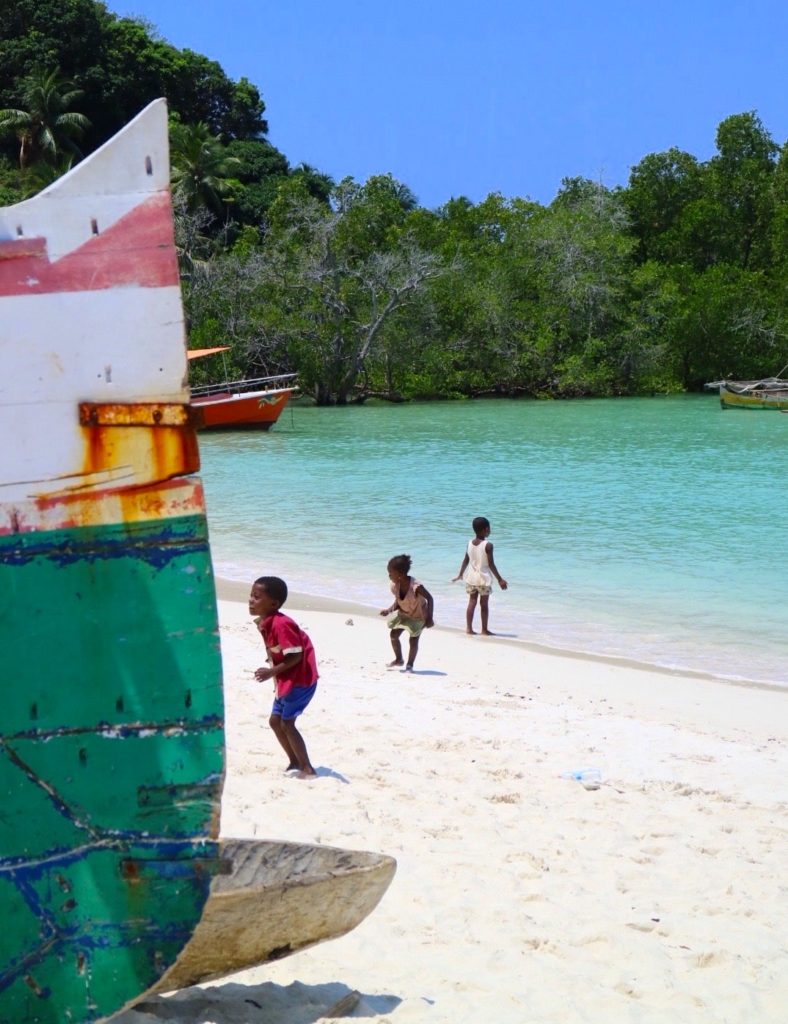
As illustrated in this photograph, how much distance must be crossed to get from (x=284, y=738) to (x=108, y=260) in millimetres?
3139

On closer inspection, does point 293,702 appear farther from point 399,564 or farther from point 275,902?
point 399,564

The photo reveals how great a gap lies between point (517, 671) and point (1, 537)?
20.7ft

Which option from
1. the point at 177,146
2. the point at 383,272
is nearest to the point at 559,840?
the point at 383,272

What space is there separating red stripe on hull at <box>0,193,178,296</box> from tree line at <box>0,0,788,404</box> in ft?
138

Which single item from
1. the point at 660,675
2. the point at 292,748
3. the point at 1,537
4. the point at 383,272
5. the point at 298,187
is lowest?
the point at 660,675

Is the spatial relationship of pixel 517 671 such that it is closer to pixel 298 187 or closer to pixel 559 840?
pixel 559 840

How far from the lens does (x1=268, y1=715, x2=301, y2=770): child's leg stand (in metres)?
5.49

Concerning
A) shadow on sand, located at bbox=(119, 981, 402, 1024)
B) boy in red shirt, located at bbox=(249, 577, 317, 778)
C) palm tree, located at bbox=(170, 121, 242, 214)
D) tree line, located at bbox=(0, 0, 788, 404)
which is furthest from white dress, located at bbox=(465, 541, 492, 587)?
palm tree, located at bbox=(170, 121, 242, 214)

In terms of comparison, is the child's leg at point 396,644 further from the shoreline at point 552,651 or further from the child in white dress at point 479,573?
the shoreline at point 552,651

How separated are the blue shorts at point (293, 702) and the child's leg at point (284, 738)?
0.09 ft

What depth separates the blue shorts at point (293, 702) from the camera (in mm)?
5441

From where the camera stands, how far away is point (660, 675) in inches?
352

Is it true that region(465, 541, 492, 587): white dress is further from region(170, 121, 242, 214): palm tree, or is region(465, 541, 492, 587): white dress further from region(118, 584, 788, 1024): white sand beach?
region(170, 121, 242, 214): palm tree

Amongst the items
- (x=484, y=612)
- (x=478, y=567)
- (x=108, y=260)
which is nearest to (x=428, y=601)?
(x=478, y=567)
